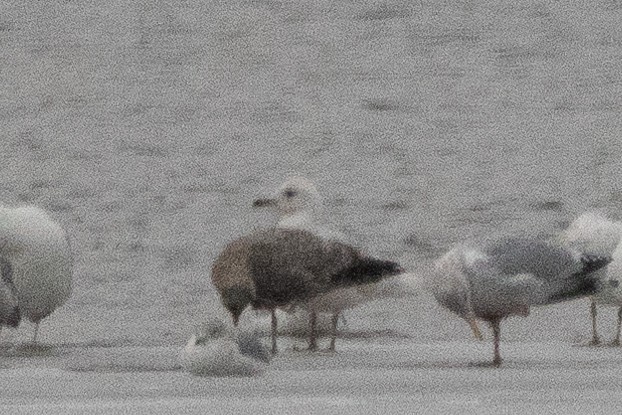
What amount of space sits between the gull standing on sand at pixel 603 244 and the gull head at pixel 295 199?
861 millimetres

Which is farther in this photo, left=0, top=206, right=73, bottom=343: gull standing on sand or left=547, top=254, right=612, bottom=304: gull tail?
left=0, top=206, right=73, bottom=343: gull standing on sand

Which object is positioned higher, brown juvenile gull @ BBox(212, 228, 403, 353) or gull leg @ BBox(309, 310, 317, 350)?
brown juvenile gull @ BBox(212, 228, 403, 353)

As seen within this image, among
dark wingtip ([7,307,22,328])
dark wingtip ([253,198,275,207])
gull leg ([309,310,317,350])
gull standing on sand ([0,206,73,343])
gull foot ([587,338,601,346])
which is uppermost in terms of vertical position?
dark wingtip ([253,198,275,207])

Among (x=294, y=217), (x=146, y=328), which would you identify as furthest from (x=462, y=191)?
(x=294, y=217)

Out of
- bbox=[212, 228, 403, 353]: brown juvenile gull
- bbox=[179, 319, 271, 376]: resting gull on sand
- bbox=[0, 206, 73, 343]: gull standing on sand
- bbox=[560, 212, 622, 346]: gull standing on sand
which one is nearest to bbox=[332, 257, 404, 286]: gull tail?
bbox=[212, 228, 403, 353]: brown juvenile gull

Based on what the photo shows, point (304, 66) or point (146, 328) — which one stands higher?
point (304, 66)

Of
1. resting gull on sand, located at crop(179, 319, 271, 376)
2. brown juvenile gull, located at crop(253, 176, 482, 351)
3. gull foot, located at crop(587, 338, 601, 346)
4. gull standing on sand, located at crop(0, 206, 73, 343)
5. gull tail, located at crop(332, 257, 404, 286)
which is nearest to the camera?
resting gull on sand, located at crop(179, 319, 271, 376)

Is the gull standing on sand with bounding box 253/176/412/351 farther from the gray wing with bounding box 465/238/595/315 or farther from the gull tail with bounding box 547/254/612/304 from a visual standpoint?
the gull tail with bounding box 547/254/612/304

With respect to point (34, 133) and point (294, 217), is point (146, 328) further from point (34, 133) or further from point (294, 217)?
point (34, 133)

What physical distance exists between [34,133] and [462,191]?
7.63 ft

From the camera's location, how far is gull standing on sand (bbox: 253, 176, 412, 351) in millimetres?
6391

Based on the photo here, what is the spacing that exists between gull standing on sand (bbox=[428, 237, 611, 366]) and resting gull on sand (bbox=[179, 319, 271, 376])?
667mm

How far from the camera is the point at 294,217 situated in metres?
6.74

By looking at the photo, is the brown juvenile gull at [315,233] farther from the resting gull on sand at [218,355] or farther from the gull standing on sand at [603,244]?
the resting gull on sand at [218,355]
